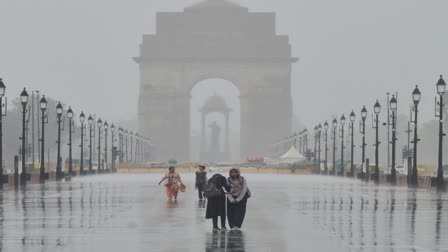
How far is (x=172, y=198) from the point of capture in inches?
1654

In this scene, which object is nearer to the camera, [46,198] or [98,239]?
[98,239]

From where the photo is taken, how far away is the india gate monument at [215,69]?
184 m

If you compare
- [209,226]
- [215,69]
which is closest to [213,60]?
[215,69]

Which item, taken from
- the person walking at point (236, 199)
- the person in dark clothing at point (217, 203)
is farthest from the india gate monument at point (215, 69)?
the person walking at point (236, 199)

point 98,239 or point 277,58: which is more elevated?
point 277,58

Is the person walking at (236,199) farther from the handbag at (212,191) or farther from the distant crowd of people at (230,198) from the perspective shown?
the handbag at (212,191)

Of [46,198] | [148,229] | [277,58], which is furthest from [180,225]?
[277,58]

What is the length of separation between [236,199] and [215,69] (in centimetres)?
16044

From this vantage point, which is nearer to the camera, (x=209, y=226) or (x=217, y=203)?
(x=217, y=203)

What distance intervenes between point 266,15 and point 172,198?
5653 inches

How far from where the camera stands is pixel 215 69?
18488cm

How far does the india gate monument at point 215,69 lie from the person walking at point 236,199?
158293 mm

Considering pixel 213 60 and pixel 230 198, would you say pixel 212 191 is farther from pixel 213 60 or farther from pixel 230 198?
pixel 213 60

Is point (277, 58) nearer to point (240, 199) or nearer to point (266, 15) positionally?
point (266, 15)
